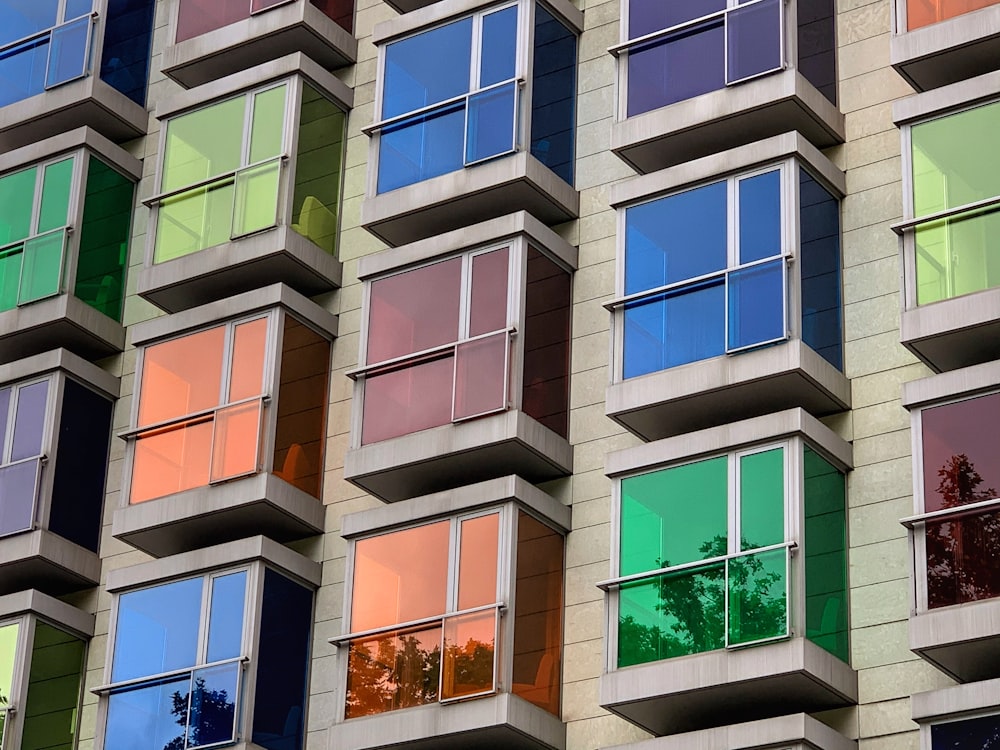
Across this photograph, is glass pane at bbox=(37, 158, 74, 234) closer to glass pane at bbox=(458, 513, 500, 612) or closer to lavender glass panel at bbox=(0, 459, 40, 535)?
lavender glass panel at bbox=(0, 459, 40, 535)

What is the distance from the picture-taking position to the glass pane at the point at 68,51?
37188 millimetres

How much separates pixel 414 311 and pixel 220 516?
3.78 metres

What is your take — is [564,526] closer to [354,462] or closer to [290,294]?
[354,462]

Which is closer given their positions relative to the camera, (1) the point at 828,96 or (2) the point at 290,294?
(1) the point at 828,96

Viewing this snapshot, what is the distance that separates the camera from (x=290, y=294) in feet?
106

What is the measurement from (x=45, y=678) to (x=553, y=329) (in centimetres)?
860

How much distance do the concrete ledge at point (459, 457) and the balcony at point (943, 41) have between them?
252 inches

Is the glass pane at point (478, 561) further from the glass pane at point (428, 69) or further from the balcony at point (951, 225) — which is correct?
the glass pane at point (428, 69)

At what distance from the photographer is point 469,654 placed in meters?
28.0

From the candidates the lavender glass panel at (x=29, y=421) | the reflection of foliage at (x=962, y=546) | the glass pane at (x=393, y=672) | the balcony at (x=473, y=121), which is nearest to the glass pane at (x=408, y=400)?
the balcony at (x=473, y=121)

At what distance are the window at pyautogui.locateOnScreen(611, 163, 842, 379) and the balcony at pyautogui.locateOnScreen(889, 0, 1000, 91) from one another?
1.87 m

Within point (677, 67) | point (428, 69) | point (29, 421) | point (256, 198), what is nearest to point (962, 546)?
point (677, 67)

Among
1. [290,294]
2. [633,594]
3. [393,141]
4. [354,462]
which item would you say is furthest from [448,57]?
[633,594]

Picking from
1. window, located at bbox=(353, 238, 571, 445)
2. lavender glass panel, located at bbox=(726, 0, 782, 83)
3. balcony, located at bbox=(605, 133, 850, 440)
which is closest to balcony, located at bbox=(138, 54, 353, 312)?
window, located at bbox=(353, 238, 571, 445)
